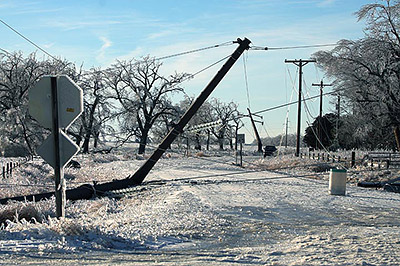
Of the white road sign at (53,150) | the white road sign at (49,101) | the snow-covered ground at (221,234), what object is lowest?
the snow-covered ground at (221,234)

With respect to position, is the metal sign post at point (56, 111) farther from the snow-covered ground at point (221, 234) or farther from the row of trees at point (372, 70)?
the row of trees at point (372, 70)

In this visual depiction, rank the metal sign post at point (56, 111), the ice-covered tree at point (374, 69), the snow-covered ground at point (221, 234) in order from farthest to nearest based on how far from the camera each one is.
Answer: the ice-covered tree at point (374, 69)
the metal sign post at point (56, 111)
the snow-covered ground at point (221, 234)

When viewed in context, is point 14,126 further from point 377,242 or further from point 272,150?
point 377,242

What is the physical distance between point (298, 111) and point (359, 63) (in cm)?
825

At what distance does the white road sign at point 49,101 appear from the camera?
8742mm

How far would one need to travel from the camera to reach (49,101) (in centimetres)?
878

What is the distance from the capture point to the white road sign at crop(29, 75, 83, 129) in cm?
874

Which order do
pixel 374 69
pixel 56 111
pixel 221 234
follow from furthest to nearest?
pixel 374 69
pixel 221 234
pixel 56 111

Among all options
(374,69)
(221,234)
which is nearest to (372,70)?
(374,69)

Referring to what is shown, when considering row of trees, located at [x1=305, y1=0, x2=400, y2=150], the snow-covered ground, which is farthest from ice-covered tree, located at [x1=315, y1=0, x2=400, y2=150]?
the snow-covered ground

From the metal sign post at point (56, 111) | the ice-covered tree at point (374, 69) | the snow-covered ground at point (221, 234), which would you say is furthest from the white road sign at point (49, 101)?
the ice-covered tree at point (374, 69)

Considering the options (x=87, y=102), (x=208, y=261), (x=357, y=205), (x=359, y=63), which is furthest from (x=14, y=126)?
(x=208, y=261)

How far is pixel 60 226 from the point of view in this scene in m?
8.07

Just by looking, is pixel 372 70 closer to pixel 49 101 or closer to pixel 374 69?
pixel 374 69
